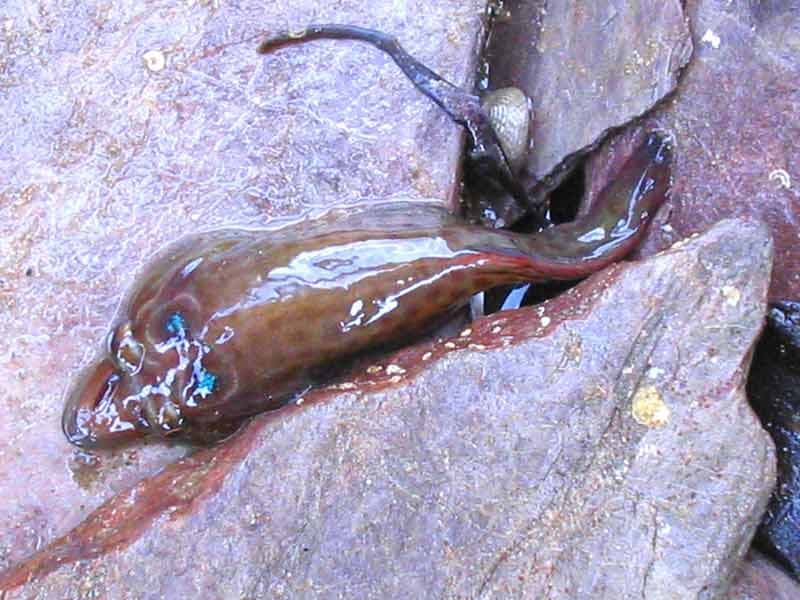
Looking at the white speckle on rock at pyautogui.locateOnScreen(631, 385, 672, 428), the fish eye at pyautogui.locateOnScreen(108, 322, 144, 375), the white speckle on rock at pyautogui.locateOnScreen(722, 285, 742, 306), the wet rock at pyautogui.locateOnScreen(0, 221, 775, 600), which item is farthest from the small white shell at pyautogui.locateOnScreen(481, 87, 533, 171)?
the fish eye at pyautogui.locateOnScreen(108, 322, 144, 375)

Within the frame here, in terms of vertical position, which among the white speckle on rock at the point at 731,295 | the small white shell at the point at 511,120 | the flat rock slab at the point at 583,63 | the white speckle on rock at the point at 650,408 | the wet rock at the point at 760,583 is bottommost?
the wet rock at the point at 760,583

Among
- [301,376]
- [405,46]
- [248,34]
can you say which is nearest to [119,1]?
[248,34]

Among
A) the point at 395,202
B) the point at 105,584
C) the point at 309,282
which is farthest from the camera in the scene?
the point at 395,202

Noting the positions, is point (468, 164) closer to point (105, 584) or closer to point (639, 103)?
point (639, 103)

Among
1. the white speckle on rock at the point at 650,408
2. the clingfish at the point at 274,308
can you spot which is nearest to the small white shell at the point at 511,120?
the clingfish at the point at 274,308

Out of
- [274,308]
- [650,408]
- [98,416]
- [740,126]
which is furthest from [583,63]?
[98,416]

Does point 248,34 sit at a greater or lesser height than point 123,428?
greater

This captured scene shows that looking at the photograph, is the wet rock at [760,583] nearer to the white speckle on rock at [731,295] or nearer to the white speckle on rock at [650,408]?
the white speckle on rock at [650,408]
